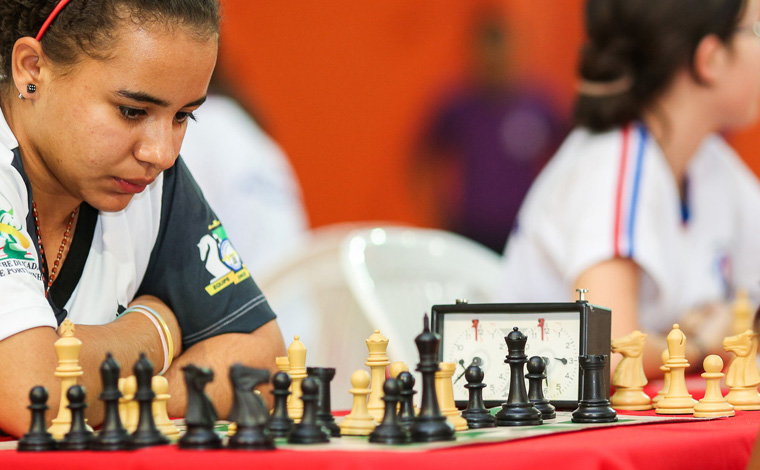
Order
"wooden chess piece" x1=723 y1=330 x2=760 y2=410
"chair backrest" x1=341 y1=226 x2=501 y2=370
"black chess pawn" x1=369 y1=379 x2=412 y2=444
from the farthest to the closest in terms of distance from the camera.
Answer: "chair backrest" x1=341 y1=226 x2=501 y2=370, "wooden chess piece" x1=723 y1=330 x2=760 y2=410, "black chess pawn" x1=369 y1=379 x2=412 y2=444

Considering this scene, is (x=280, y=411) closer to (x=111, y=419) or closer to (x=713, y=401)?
(x=111, y=419)

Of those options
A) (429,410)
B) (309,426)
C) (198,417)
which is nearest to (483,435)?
(429,410)

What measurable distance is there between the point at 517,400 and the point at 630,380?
31 cm

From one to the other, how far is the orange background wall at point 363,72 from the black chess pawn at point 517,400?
3.08 metres

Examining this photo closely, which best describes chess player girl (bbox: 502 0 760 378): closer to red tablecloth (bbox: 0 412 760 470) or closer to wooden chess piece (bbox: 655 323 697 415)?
wooden chess piece (bbox: 655 323 697 415)

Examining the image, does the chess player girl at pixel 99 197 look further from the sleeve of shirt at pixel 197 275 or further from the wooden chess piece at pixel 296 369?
the wooden chess piece at pixel 296 369

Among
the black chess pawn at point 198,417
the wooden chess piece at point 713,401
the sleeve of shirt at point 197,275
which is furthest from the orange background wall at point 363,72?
the black chess pawn at point 198,417

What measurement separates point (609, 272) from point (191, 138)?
182 cm

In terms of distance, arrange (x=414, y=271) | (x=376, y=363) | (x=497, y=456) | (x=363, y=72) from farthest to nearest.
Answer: (x=363, y=72) → (x=414, y=271) → (x=376, y=363) → (x=497, y=456)

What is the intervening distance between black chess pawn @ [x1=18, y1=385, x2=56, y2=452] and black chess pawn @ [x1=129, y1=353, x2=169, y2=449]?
9 centimetres

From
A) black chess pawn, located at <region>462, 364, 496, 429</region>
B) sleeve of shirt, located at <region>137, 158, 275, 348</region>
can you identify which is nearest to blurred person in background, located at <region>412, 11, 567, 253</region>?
sleeve of shirt, located at <region>137, 158, 275, 348</region>

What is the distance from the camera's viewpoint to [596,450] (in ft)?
3.14

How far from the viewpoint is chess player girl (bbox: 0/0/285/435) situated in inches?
52.8

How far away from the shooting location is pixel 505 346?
4.77 feet
